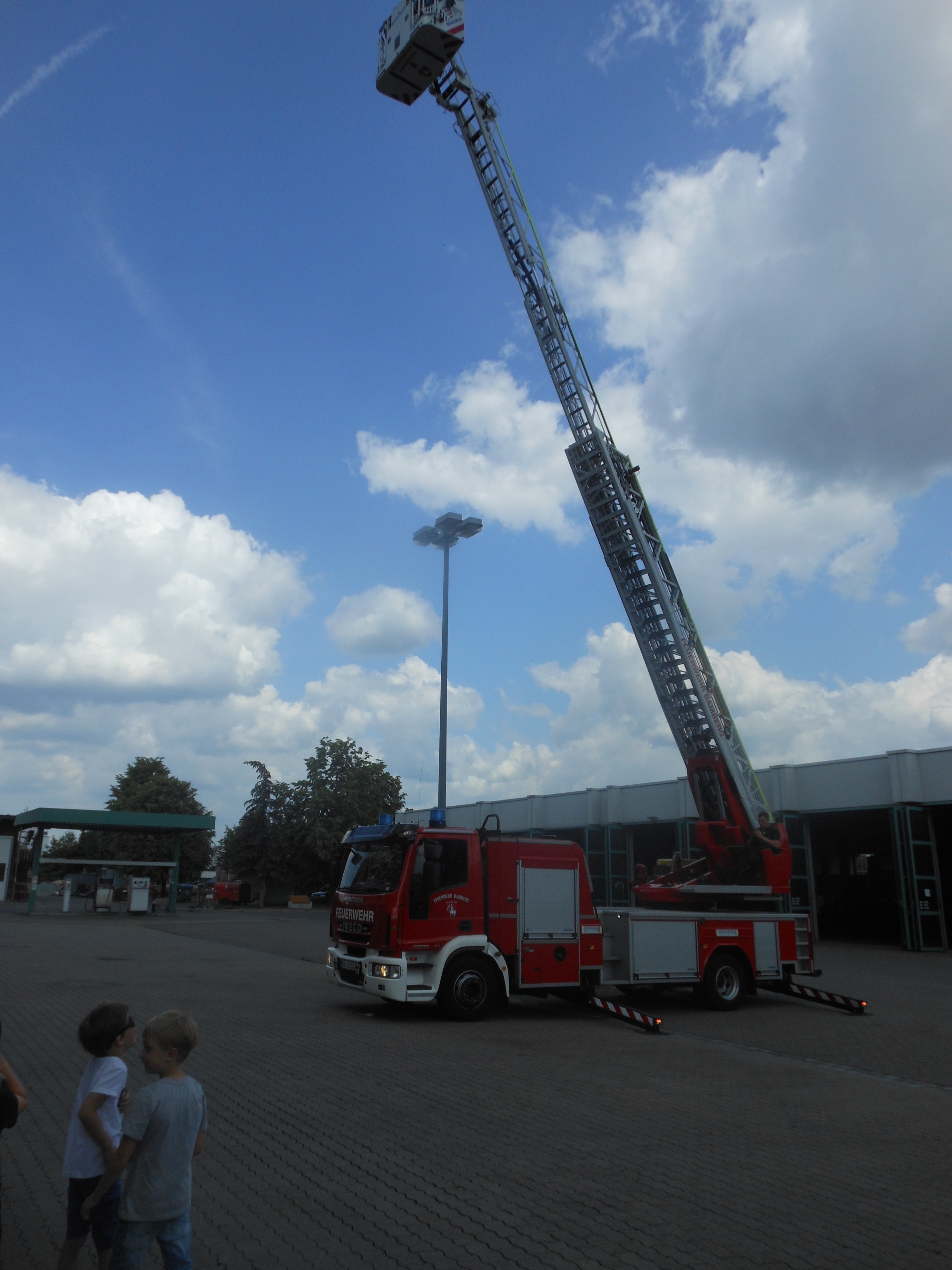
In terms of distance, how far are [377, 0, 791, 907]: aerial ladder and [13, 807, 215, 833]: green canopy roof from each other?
24.3m

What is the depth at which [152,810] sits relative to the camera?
5834 cm

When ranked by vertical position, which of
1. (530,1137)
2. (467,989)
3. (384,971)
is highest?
(384,971)

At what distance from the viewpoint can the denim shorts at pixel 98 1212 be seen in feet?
12.1

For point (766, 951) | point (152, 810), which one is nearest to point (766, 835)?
point (766, 951)

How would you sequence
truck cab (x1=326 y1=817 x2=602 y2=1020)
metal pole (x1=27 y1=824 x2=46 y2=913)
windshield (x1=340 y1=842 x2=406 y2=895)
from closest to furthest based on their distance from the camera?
truck cab (x1=326 y1=817 x2=602 y2=1020) < windshield (x1=340 y1=842 x2=406 y2=895) < metal pole (x1=27 y1=824 x2=46 y2=913)

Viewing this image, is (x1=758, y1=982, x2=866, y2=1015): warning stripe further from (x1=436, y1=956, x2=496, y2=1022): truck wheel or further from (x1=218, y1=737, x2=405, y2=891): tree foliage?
(x1=218, y1=737, x2=405, y2=891): tree foliage

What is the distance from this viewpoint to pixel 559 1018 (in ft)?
41.9

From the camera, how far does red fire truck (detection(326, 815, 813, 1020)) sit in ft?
37.8

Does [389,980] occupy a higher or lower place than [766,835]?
lower

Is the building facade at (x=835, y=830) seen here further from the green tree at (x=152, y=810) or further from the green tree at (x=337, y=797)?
→ the green tree at (x=152, y=810)

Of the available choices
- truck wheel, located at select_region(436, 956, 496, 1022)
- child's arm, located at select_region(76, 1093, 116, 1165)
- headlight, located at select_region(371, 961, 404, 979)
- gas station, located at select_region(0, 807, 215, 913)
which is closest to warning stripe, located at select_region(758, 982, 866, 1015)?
truck wheel, located at select_region(436, 956, 496, 1022)

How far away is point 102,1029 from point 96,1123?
34 cm

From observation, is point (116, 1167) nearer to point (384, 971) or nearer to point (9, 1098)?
point (9, 1098)

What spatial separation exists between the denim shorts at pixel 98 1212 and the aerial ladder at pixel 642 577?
526 inches
